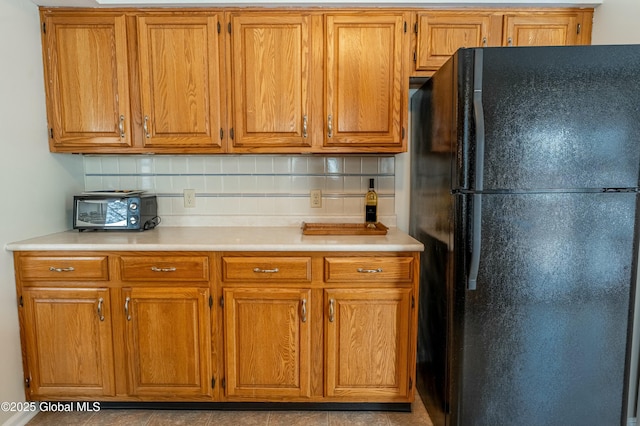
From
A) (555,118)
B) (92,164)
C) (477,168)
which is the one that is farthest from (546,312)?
(92,164)

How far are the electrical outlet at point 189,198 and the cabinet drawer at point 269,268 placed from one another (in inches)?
27.9

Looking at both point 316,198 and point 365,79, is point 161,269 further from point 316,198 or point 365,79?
point 365,79

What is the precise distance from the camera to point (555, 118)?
1.44m

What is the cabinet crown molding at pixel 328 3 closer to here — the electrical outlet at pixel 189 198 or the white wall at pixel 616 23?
the white wall at pixel 616 23

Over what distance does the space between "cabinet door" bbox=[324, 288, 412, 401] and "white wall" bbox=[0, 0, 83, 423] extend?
1523 mm

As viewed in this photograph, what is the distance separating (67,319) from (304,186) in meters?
1.44

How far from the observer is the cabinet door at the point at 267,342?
5.92 ft

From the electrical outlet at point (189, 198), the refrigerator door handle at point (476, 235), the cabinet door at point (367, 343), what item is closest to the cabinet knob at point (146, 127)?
the electrical outlet at point (189, 198)

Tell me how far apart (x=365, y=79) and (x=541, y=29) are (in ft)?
3.18

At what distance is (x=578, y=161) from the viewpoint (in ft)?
4.78

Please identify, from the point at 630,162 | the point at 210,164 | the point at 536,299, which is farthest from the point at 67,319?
the point at 630,162

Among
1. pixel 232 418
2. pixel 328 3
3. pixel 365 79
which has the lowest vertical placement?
pixel 232 418

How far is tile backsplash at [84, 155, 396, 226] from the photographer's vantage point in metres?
2.33

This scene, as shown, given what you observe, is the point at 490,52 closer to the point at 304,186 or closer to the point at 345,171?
the point at 345,171
